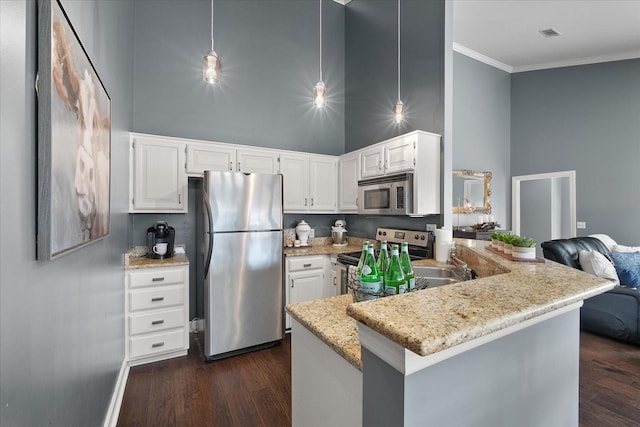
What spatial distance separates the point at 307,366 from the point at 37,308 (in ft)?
2.92

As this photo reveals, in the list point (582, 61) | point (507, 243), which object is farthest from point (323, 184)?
point (582, 61)

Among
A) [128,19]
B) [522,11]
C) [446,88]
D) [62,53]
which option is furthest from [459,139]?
[62,53]

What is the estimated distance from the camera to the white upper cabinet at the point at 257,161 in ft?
10.9

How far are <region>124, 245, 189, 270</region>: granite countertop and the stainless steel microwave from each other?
2016mm

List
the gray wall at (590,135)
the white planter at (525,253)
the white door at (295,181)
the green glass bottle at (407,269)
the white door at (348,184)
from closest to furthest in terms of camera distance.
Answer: the green glass bottle at (407,269), the white planter at (525,253), the white door at (295,181), the white door at (348,184), the gray wall at (590,135)

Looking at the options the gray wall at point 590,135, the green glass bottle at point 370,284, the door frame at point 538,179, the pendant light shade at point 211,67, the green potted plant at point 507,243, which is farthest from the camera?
the door frame at point 538,179

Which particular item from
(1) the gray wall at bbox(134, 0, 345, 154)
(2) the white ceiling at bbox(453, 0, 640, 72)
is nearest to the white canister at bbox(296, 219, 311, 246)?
(1) the gray wall at bbox(134, 0, 345, 154)

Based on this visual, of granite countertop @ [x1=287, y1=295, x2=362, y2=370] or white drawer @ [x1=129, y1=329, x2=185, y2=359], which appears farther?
white drawer @ [x1=129, y1=329, x2=185, y2=359]

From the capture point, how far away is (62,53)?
947 mm

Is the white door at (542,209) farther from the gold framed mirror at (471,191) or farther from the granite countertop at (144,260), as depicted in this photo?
the granite countertop at (144,260)

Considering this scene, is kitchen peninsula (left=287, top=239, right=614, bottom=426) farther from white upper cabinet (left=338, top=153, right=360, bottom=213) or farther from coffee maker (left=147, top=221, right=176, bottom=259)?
white upper cabinet (left=338, top=153, right=360, bottom=213)

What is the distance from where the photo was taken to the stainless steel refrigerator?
104 inches

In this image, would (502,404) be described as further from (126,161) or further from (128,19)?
(128,19)

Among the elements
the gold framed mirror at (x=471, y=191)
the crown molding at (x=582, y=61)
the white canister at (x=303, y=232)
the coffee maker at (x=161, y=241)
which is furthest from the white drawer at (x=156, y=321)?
the crown molding at (x=582, y=61)
